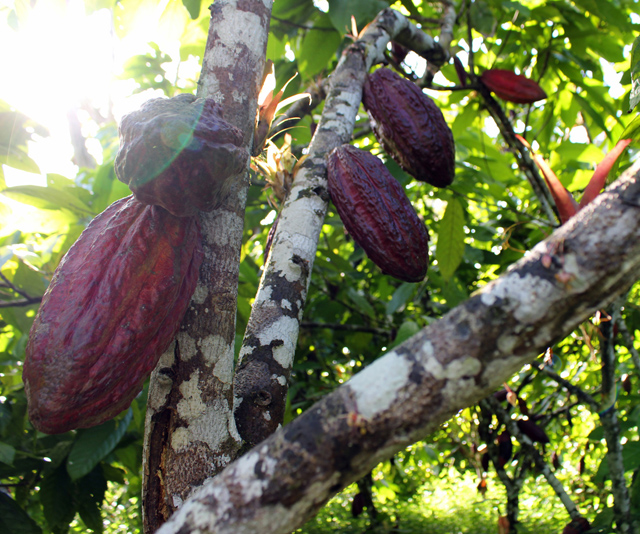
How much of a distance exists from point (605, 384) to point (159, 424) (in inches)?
60.1

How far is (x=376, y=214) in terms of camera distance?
130 cm

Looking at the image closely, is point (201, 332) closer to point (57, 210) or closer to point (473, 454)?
point (57, 210)

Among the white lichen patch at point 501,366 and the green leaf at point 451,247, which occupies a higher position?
the green leaf at point 451,247

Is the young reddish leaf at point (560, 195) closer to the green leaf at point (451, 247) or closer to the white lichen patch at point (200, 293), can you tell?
the green leaf at point (451, 247)

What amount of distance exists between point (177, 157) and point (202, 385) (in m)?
0.37

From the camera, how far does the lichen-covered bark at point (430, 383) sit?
0.42 meters

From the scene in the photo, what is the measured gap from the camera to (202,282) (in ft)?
2.62

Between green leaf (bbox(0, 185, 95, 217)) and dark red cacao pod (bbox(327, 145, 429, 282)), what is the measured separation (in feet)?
3.28

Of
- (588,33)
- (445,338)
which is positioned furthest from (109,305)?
(588,33)

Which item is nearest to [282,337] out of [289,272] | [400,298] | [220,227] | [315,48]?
[289,272]

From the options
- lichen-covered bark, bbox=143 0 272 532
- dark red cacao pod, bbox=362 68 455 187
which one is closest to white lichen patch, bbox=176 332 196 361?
lichen-covered bark, bbox=143 0 272 532

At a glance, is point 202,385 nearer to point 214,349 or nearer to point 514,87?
point 214,349

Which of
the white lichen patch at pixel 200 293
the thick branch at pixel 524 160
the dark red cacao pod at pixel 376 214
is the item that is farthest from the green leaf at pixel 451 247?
the white lichen patch at pixel 200 293

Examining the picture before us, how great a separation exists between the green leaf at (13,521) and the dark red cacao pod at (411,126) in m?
1.64
